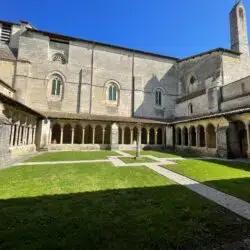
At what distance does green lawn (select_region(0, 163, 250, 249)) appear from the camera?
262 centimetres

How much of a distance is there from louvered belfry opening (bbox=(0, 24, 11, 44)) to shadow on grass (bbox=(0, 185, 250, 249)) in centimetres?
2392

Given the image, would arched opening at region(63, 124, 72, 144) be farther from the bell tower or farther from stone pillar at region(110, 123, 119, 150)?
the bell tower

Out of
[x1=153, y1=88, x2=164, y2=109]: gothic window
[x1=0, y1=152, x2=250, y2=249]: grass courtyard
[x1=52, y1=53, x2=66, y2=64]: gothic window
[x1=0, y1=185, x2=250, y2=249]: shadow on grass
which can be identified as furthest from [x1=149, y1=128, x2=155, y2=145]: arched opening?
[x1=0, y1=185, x2=250, y2=249]: shadow on grass

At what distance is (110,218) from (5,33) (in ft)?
86.6

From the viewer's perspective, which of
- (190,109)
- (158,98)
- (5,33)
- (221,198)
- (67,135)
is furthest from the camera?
(158,98)

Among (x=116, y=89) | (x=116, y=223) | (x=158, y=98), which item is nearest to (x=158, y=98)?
(x=158, y=98)

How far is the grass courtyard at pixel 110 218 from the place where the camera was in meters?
2.62

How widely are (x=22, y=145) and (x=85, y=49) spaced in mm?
14590

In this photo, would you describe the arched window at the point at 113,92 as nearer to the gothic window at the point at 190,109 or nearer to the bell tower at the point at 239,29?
the gothic window at the point at 190,109

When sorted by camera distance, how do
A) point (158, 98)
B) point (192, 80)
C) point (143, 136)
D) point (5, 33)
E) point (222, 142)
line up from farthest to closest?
point (158, 98) < point (192, 80) < point (143, 136) < point (5, 33) < point (222, 142)

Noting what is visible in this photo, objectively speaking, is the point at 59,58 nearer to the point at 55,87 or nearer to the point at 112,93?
the point at 55,87

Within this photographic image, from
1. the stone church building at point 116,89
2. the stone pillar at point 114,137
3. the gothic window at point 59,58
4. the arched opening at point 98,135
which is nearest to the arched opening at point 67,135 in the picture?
the stone church building at point 116,89

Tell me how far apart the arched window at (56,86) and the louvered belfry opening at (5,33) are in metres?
7.66

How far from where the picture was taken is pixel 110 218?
3.40 m
